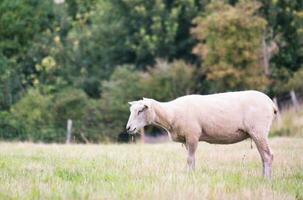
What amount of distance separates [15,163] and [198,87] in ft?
107

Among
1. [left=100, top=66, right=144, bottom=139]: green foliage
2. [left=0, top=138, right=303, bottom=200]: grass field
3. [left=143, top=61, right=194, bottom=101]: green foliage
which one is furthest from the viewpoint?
[left=143, top=61, right=194, bottom=101]: green foliage

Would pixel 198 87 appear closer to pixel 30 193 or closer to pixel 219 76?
pixel 219 76

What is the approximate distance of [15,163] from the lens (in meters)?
13.9

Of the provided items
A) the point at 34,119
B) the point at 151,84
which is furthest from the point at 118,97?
the point at 34,119

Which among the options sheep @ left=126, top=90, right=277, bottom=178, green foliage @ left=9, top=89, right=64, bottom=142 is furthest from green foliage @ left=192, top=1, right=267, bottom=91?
sheep @ left=126, top=90, right=277, bottom=178

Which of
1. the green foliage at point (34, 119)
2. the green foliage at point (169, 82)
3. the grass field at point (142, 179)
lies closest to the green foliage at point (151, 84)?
the green foliage at point (169, 82)

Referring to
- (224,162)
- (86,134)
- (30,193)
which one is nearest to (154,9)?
(86,134)

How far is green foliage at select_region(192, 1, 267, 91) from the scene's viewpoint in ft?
133

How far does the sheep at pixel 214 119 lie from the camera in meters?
13.7

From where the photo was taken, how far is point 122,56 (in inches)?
2030

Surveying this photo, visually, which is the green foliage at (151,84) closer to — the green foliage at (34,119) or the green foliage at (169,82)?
the green foliage at (169,82)

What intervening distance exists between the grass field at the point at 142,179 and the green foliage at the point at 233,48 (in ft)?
80.1

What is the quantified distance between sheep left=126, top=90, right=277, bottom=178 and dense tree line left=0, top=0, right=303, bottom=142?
20977mm

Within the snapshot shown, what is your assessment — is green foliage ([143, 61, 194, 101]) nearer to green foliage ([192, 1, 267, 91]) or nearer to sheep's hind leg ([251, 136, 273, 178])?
green foliage ([192, 1, 267, 91])
